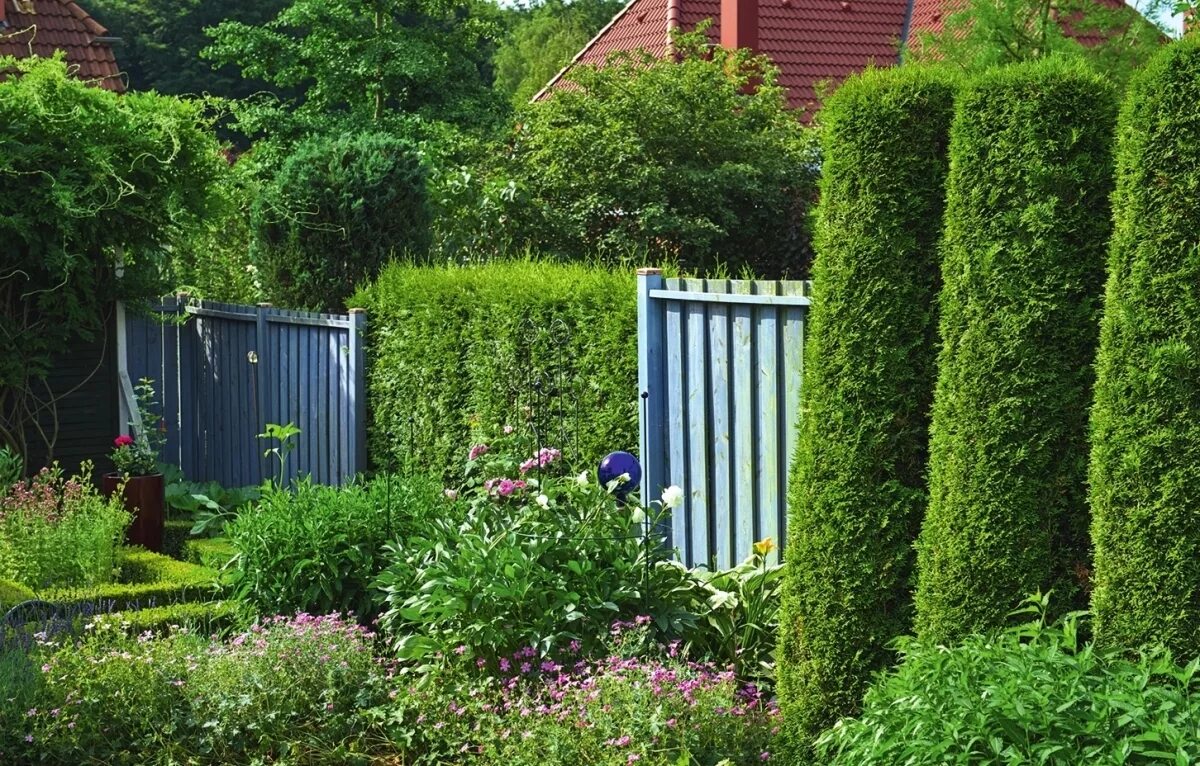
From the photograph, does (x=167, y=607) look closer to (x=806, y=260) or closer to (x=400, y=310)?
(x=400, y=310)

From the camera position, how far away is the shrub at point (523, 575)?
17.8 ft

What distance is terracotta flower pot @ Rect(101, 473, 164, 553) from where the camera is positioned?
855cm

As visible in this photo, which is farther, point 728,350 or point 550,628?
point 728,350

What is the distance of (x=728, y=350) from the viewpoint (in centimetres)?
621

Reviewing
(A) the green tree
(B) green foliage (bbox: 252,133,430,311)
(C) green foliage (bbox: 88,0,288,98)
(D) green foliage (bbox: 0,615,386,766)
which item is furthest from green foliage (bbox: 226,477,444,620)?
(C) green foliage (bbox: 88,0,288,98)

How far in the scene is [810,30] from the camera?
1811 centimetres

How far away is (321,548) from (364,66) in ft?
36.3

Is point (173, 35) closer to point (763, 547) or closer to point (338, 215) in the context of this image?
point (338, 215)

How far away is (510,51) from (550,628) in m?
34.5

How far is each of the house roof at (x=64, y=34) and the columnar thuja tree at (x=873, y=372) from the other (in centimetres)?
1095

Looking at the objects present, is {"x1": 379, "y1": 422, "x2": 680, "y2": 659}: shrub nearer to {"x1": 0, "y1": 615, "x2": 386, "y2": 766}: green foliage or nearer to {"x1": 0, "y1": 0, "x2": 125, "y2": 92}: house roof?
{"x1": 0, "y1": 615, "x2": 386, "y2": 766}: green foliage

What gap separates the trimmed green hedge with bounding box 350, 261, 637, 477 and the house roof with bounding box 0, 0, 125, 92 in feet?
21.4

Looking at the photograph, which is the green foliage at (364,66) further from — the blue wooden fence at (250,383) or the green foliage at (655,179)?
the blue wooden fence at (250,383)

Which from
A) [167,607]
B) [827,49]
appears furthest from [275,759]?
[827,49]
